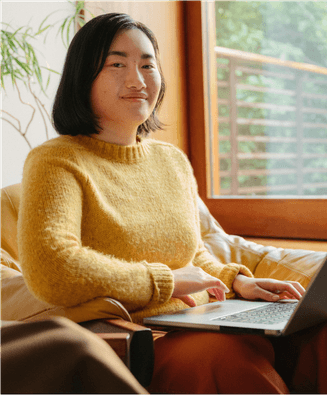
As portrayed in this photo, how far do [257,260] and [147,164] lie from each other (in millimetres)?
608

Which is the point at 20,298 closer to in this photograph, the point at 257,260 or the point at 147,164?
the point at 147,164

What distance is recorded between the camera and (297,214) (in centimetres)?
207

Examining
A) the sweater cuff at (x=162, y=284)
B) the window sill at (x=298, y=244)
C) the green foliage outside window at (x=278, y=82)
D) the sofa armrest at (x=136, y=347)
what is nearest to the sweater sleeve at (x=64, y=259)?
the sweater cuff at (x=162, y=284)

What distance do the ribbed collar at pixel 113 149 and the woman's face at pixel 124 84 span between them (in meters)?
0.05

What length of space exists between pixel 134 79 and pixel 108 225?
392mm

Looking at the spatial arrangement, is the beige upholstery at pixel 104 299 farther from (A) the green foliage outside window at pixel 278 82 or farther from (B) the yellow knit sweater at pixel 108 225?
(A) the green foliage outside window at pixel 278 82

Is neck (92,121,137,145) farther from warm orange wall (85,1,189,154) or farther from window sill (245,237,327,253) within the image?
warm orange wall (85,1,189,154)

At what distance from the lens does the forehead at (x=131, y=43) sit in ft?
4.01

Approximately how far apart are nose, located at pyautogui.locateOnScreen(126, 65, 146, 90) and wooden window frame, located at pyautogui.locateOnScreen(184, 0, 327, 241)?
1103mm

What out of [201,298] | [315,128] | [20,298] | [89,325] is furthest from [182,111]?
[89,325]

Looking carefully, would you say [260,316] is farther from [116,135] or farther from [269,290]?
[116,135]

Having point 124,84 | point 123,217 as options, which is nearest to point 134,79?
point 124,84

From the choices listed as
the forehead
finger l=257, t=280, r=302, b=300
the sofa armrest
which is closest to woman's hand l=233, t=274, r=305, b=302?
finger l=257, t=280, r=302, b=300

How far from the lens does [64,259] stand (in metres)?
0.96
